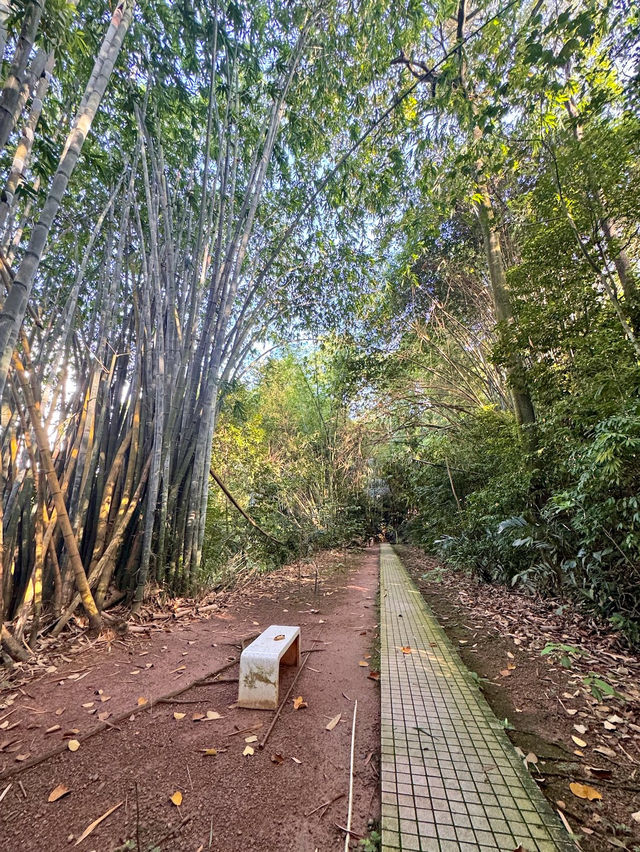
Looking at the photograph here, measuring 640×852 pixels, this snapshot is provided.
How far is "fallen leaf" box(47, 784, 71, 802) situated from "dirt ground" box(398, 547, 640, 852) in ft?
5.12

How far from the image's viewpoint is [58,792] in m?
1.17

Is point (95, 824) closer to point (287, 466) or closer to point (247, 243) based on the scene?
point (247, 243)

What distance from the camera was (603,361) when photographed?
2.70 metres

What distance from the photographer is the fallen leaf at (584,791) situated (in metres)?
1.14

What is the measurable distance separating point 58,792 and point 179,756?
1.22 ft

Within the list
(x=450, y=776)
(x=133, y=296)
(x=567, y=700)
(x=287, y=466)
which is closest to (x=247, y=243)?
(x=133, y=296)

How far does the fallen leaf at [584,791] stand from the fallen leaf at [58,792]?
5.43 ft

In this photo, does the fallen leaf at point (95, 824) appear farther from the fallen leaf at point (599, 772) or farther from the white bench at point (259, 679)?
A: the fallen leaf at point (599, 772)

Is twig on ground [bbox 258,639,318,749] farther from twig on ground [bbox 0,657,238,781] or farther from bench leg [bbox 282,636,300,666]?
twig on ground [bbox 0,657,238,781]

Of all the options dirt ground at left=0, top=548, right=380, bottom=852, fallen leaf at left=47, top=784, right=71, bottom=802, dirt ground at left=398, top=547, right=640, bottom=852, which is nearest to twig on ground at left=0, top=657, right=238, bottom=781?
dirt ground at left=0, top=548, right=380, bottom=852

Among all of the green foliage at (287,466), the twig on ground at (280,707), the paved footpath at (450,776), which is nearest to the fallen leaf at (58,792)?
the twig on ground at (280,707)

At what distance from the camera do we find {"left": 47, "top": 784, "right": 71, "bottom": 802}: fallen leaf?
3.76ft

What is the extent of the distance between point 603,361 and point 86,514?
413 centimetres

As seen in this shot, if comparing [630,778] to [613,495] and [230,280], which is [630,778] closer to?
[613,495]
